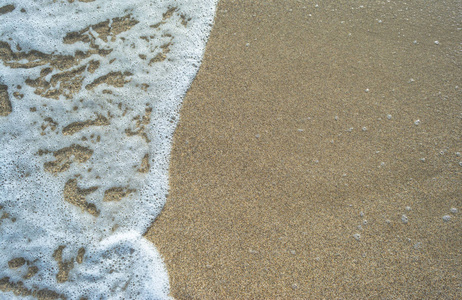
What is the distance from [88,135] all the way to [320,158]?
2698mm

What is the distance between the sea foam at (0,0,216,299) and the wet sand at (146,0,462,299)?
11.7 inches

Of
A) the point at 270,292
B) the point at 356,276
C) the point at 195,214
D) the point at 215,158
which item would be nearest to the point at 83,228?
the point at 195,214

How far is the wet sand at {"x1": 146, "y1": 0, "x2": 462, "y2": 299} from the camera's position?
8.80 ft

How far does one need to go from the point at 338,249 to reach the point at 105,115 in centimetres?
302

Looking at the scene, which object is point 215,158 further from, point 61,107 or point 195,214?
point 61,107

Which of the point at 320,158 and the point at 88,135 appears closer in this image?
the point at 320,158

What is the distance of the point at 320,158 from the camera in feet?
9.55

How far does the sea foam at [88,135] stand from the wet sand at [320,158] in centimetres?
30

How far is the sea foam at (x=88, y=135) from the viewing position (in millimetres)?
2871

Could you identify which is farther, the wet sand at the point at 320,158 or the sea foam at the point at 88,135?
the sea foam at the point at 88,135

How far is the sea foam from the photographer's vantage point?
2871 millimetres

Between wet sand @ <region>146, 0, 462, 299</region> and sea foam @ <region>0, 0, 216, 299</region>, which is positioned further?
sea foam @ <region>0, 0, 216, 299</region>

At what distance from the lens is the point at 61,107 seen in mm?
3170

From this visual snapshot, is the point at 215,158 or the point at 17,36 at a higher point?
the point at 17,36
